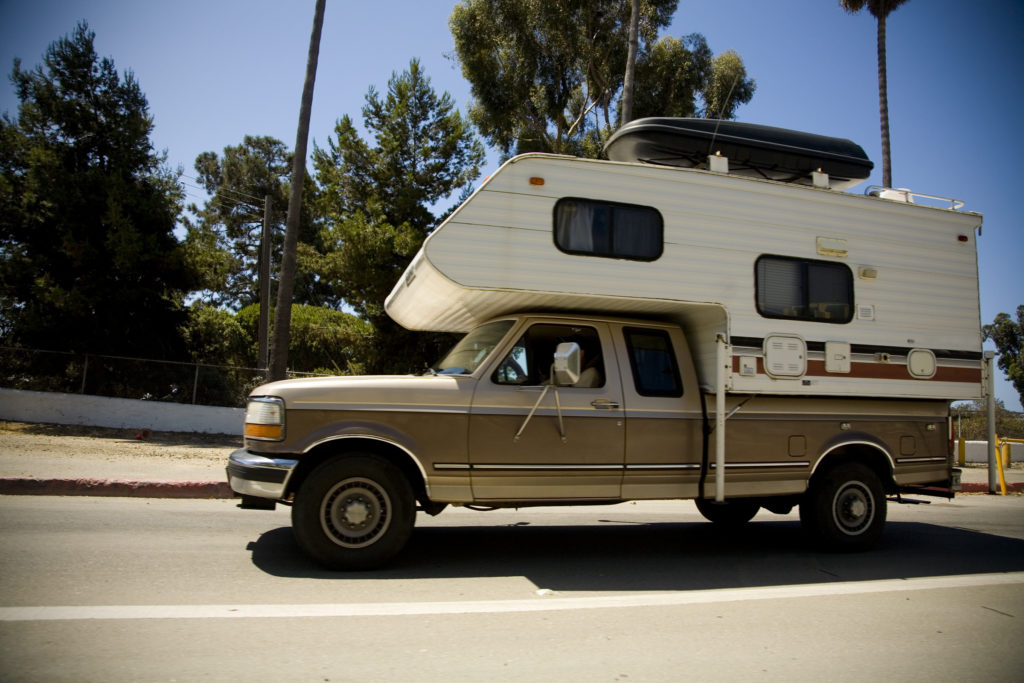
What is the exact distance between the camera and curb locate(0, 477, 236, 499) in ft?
25.0

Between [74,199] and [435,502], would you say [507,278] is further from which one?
[74,199]

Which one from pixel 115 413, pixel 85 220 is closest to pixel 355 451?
pixel 115 413

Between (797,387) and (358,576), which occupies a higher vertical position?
(797,387)

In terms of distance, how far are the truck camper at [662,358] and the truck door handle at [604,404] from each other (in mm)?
17

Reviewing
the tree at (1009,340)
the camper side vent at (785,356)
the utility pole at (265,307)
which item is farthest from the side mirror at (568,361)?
the tree at (1009,340)

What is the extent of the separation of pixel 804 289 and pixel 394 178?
16610 millimetres

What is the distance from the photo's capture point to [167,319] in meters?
17.0

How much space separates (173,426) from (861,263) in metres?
14.3

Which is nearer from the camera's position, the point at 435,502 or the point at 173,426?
the point at 435,502

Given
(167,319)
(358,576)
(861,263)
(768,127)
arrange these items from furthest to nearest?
1. (167,319)
2. (768,127)
3. (861,263)
4. (358,576)

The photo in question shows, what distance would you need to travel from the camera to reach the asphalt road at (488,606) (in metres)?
3.34

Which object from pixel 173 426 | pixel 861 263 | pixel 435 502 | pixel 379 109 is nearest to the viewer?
pixel 435 502

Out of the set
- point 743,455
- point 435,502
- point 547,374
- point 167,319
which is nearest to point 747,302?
point 743,455

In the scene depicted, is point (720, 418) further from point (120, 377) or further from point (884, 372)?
point (120, 377)
